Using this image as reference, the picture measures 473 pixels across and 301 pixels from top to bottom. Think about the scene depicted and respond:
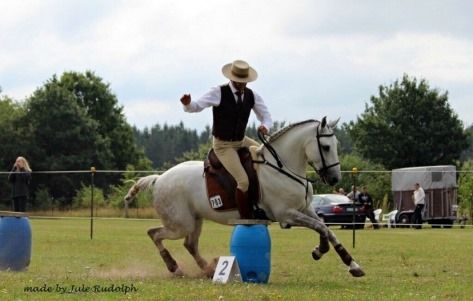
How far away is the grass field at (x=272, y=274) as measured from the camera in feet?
30.7

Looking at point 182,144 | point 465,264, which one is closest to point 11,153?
point 465,264

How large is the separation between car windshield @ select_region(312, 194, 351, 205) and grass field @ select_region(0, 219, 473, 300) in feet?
36.1

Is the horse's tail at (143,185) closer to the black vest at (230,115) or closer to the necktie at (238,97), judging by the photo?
the black vest at (230,115)

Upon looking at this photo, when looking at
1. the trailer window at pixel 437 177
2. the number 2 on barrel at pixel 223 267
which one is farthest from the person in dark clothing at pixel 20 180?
the trailer window at pixel 437 177

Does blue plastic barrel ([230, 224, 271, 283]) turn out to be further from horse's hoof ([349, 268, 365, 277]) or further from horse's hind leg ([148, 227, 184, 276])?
horse's hind leg ([148, 227, 184, 276])

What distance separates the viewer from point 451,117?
6975 cm

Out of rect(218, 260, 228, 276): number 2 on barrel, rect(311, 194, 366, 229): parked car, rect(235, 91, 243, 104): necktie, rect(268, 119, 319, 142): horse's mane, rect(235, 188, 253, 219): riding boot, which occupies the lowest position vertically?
rect(311, 194, 366, 229): parked car

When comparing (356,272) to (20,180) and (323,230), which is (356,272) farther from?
(20,180)

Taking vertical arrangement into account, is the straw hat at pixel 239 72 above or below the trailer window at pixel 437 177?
above

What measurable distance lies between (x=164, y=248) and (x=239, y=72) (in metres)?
2.65

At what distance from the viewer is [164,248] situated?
1248 cm

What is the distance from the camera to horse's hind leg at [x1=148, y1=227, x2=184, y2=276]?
40.0 ft

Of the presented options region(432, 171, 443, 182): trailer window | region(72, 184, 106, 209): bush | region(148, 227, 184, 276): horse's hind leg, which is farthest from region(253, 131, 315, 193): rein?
region(432, 171, 443, 182): trailer window

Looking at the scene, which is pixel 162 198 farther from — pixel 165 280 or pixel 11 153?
pixel 11 153
